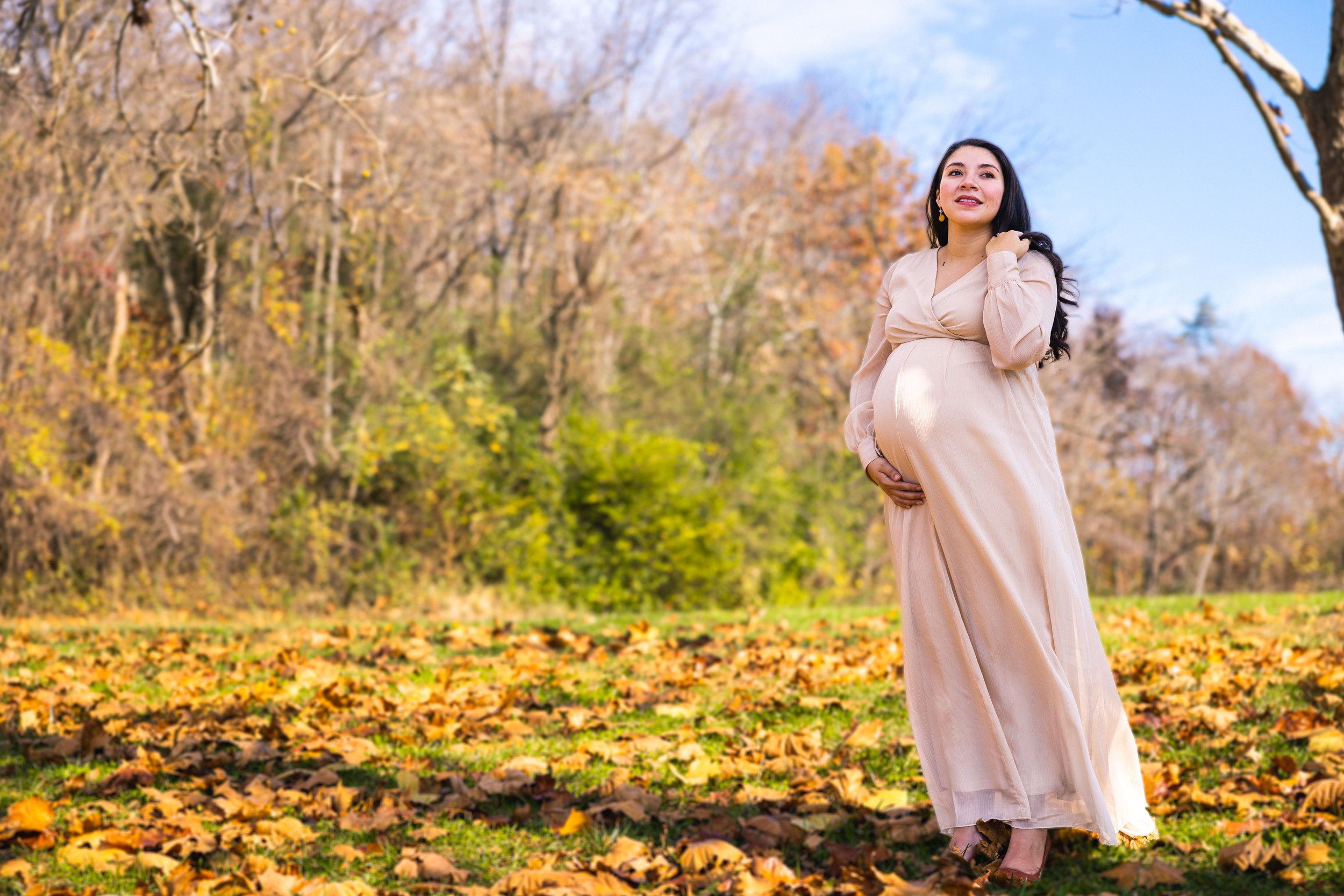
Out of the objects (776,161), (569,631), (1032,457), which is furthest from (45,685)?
(776,161)

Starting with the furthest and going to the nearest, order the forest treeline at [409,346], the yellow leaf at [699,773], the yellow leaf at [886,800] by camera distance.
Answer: the forest treeline at [409,346], the yellow leaf at [699,773], the yellow leaf at [886,800]

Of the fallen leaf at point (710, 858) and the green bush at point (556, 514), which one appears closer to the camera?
the fallen leaf at point (710, 858)

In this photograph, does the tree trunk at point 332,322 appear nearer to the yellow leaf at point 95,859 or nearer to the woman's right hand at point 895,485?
the yellow leaf at point 95,859

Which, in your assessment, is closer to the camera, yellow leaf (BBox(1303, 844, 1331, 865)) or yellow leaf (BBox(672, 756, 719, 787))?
yellow leaf (BBox(1303, 844, 1331, 865))

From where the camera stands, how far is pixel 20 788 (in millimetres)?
4090

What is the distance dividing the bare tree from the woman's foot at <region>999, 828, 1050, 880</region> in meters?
4.45

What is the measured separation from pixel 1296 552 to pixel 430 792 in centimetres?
3507

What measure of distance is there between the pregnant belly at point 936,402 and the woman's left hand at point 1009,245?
0.29m

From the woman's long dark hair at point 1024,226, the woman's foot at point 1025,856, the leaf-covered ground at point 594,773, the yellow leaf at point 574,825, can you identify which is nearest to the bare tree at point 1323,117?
the leaf-covered ground at point 594,773

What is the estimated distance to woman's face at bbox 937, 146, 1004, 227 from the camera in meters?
3.33

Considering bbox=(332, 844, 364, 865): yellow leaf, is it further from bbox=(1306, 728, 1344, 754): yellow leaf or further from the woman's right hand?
bbox=(1306, 728, 1344, 754): yellow leaf

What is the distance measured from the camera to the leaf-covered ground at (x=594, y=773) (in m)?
3.19

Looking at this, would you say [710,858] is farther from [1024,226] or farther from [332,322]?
[332,322]

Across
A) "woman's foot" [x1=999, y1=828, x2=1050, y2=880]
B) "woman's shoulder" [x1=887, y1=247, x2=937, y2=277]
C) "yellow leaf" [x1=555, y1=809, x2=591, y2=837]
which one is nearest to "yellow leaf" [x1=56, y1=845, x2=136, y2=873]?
"yellow leaf" [x1=555, y1=809, x2=591, y2=837]
